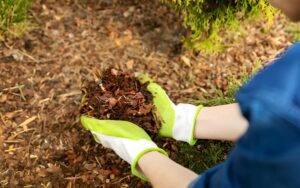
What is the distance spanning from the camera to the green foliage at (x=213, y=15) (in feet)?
7.20

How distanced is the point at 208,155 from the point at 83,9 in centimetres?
106

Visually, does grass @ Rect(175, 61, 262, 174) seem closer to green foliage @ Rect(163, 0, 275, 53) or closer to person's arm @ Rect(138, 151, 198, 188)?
person's arm @ Rect(138, 151, 198, 188)

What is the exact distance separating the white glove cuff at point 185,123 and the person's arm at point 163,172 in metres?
0.22

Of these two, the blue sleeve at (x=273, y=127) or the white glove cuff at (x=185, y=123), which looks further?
the white glove cuff at (x=185, y=123)

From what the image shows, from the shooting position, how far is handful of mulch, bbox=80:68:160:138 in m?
2.06

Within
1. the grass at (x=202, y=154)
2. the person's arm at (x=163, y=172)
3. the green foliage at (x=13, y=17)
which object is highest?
the green foliage at (x=13, y=17)

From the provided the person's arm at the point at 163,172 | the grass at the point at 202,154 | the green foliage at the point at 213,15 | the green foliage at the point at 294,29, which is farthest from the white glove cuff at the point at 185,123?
the green foliage at the point at 294,29

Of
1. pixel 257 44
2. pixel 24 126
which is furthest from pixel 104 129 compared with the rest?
pixel 257 44

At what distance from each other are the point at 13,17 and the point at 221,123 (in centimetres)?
120

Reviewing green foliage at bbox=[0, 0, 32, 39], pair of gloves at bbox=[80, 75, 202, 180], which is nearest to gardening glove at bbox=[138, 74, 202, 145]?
pair of gloves at bbox=[80, 75, 202, 180]

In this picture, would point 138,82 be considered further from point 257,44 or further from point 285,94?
point 285,94

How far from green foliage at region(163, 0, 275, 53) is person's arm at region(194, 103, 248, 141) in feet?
1.59

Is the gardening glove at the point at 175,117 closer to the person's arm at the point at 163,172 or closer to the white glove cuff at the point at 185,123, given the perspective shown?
the white glove cuff at the point at 185,123

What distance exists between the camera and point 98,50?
244cm
